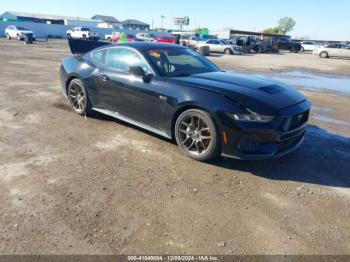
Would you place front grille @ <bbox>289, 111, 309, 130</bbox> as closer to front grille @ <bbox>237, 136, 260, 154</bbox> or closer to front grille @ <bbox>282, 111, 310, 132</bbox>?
front grille @ <bbox>282, 111, 310, 132</bbox>

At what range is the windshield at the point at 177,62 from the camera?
510cm

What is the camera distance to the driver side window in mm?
5194

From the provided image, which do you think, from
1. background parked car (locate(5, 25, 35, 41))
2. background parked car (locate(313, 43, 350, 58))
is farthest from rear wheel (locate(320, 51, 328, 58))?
background parked car (locate(5, 25, 35, 41))

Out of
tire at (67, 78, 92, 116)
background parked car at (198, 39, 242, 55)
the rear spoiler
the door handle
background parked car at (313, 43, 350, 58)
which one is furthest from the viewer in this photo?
background parked car at (313, 43, 350, 58)

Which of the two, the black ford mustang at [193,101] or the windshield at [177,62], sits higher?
the windshield at [177,62]

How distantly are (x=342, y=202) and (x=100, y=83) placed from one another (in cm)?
416

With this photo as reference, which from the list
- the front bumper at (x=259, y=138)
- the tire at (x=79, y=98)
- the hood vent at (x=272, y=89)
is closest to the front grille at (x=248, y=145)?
the front bumper at (x=259, y=138)

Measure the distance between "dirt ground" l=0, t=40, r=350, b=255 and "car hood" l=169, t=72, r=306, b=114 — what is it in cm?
89

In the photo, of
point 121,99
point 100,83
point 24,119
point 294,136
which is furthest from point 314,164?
point 24,119

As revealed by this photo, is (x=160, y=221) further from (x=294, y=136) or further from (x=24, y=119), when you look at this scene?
(x=24, y=119)

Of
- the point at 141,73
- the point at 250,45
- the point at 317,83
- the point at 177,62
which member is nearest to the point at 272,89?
the point at 177,62

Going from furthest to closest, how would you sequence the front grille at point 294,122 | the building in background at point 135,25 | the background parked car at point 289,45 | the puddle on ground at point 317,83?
the building in background at point 135,25 < the background parked car at point 289,45 < the puddle on ground at point 317,83 < the front grille at point 294,122

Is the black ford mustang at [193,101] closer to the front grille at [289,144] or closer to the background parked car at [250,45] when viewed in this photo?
the front grille at [289,144]

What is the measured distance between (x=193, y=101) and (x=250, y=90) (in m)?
0.79
